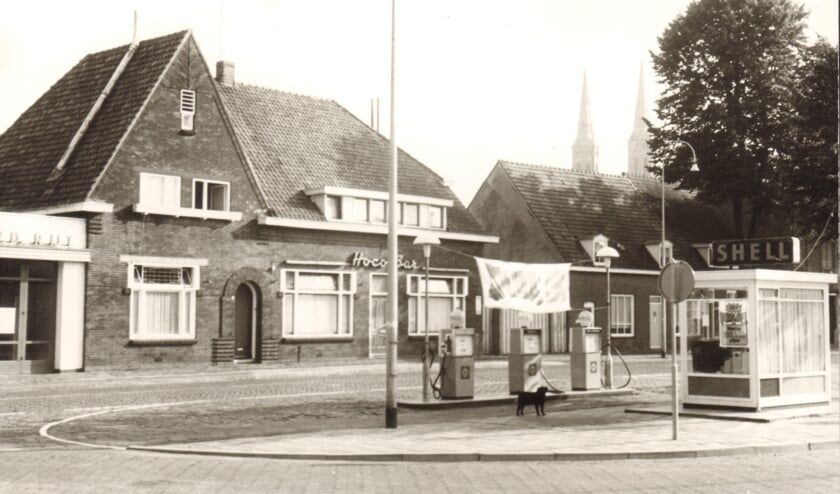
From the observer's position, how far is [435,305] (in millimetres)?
36719

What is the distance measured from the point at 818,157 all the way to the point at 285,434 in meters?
14.8

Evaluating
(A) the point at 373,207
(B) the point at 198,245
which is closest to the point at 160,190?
(B) the point at 198,245

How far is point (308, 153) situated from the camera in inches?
1415

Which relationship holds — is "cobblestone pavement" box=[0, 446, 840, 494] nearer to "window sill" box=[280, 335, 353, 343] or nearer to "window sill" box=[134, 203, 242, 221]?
"window sill" box=[134, 203, 242, 221]

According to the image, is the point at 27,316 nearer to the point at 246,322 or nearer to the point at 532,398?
the point at 246,322

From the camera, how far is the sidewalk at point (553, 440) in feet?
41.6

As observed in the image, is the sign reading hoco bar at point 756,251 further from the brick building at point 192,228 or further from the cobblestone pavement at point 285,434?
the brick building at point 192,228

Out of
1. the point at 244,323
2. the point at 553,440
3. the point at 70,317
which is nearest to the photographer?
the point at 553,440

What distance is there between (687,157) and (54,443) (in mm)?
37071

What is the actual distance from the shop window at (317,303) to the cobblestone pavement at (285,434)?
5611 mm

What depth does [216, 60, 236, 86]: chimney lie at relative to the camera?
3647 centimetres

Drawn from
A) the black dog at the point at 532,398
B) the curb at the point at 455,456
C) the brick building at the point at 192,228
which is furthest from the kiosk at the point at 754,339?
the brick building at the point at 192,228

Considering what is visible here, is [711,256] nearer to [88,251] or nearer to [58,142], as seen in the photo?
[88,251]

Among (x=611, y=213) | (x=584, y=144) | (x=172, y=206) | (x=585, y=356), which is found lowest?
(x=585, y=356)
